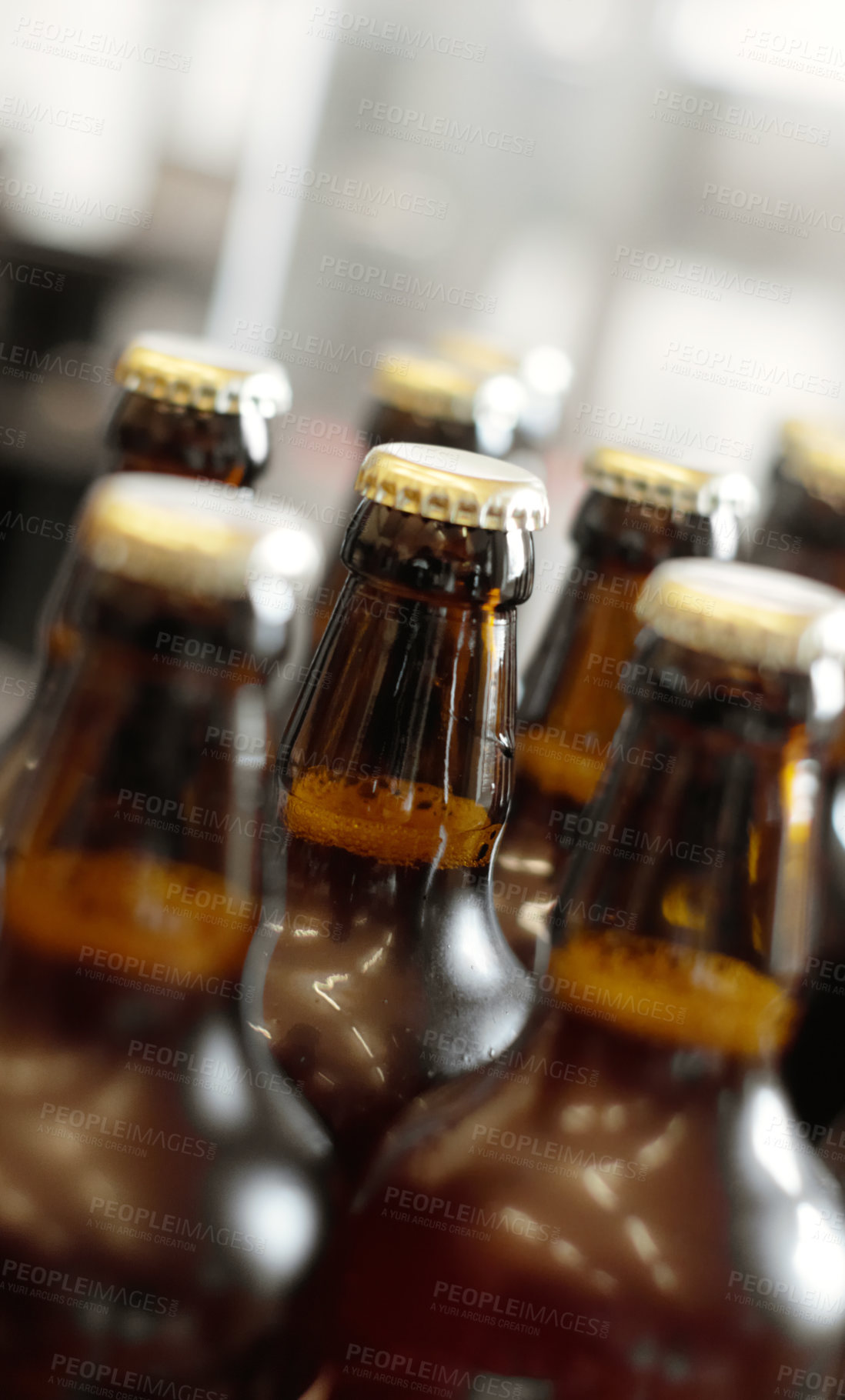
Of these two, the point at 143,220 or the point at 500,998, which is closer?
the point at 500,998

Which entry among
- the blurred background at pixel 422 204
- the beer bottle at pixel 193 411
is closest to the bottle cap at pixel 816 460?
the beer bottle at pixel 193 411

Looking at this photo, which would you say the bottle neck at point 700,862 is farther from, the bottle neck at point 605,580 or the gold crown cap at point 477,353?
the gold crown cap at point 477,353

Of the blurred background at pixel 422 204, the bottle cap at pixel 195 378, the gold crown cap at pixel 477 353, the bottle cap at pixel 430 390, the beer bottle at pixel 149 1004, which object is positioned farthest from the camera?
the blurred background at pixel 422 204

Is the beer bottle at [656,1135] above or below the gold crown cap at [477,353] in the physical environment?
below

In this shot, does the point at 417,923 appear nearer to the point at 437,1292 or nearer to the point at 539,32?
the point at 437,1292

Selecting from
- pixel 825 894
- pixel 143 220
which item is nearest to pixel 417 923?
Result: pixel 825 894

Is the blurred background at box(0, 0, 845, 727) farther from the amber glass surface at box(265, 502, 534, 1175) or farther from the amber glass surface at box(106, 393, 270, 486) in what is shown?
the amber glass surface at box(265, 502, 534, 1175)

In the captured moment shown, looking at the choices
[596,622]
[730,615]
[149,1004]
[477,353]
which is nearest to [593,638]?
[596,622]
